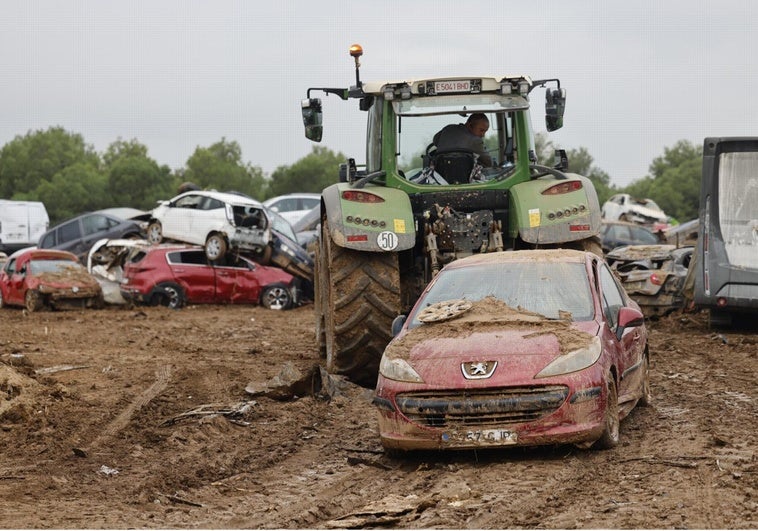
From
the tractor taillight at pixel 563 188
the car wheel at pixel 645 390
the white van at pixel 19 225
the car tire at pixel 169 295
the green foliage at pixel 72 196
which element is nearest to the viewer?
the car wheel at pixel 645 390

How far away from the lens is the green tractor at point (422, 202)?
12570mm

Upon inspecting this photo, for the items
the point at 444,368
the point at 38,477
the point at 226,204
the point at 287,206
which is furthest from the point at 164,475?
the point at 287,206

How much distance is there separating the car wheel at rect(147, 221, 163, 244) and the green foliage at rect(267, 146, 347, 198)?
140 ft

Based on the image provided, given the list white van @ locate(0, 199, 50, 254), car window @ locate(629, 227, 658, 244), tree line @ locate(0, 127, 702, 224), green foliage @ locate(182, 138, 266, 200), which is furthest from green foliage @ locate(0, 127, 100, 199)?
car window @ locate(629, 227, 658, 244)

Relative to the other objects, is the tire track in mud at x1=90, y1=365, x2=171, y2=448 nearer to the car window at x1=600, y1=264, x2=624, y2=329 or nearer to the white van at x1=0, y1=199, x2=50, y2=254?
the car window at x1=600, y1=264, x2=624, y2=329

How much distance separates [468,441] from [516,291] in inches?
73.4

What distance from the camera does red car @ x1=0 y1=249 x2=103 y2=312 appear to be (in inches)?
1136

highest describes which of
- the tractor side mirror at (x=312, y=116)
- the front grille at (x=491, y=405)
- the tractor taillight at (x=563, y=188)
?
the tractor side mirror at (x=312, y=116)

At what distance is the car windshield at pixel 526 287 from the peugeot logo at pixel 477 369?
1.06 metres

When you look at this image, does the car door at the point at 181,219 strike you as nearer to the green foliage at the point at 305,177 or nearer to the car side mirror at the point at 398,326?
the car side mirror at the point at 398,326

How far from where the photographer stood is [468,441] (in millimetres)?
9156

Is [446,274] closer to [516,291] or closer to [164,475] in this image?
[516,291]

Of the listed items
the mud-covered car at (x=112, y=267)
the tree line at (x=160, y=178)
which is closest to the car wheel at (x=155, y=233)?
the mud-covered car at (x=112, y=267)

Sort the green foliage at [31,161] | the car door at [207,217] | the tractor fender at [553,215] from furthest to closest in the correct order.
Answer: the green foliage at [31,161], the car door at [207,217], the tractor fender at [553,215]
